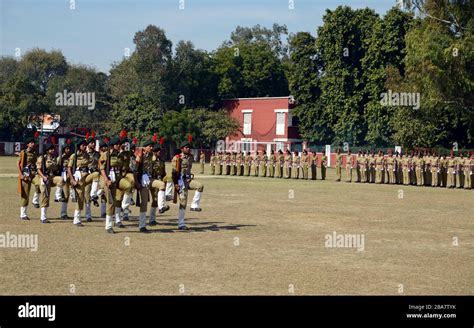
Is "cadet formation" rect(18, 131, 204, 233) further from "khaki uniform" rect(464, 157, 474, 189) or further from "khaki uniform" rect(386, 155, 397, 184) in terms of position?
"khaki uniform" rect(386, 155, 397, 184)

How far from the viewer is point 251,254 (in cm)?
1355

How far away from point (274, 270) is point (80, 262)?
3.35 metres

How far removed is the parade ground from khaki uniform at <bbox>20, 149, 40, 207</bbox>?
0.71 meters

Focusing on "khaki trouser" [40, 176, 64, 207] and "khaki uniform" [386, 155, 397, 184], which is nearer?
"khaki trouser" [40, 176, 64, 207]

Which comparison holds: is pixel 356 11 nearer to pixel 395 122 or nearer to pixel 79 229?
pixel 395 122

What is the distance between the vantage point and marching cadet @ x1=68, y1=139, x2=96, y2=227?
1777 cm

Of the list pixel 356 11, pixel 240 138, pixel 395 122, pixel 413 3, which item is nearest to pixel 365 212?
pixel 413 3

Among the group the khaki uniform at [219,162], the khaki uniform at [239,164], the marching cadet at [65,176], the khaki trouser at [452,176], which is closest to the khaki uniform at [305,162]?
the khaki uniform at [239,164]

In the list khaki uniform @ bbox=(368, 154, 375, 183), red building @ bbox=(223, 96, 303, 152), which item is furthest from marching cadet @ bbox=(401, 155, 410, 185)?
red building @ bbox=(223, 96, 303, 152)

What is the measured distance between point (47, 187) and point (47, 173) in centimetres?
73

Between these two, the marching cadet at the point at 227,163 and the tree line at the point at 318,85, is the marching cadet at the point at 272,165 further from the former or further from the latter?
the tree line at the point at 318,85

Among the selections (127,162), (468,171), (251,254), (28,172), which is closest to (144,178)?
(127,162)

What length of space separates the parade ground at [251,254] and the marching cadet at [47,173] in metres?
0.57

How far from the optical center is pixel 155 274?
11.3 meters
